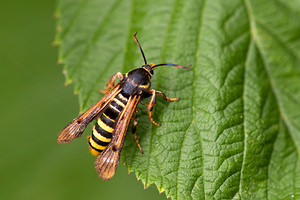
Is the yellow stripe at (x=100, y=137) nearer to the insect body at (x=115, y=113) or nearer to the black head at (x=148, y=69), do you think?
the insect body at (x=115, y=113)

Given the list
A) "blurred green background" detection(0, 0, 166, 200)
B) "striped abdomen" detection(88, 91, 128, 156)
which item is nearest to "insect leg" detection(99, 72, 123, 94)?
"striped abdomen" detection(88, 91, 128, 156)

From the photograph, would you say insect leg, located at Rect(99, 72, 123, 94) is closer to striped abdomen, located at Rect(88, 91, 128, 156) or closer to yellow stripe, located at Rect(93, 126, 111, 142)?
striped abdomen, located at Rect(88, 91, 128, 156)

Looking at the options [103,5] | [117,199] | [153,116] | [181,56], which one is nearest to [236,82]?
[181,56]

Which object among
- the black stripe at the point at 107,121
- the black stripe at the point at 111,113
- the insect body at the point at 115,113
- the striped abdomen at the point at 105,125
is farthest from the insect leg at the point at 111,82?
the black stripe at the point at 107,121

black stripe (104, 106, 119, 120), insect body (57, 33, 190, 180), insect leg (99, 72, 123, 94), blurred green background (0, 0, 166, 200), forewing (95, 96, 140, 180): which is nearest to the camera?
forewing (95, 96, 140, 180)

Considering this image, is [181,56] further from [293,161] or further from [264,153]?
[293,161]

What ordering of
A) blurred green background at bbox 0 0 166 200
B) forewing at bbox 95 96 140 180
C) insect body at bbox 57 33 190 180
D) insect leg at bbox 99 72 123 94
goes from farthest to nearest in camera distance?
blurred green background at bbox 0 0 166 200 < insect leg at bbox 99 72 123 94 < insect body at bbox 57 33 190 180 < forewing at bbox 95 96 140 180

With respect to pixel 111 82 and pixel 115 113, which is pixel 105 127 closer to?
pixel 115 113

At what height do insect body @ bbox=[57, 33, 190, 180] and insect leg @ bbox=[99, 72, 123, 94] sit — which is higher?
insect leg @ bbox=[99, 72, 123, 94]
